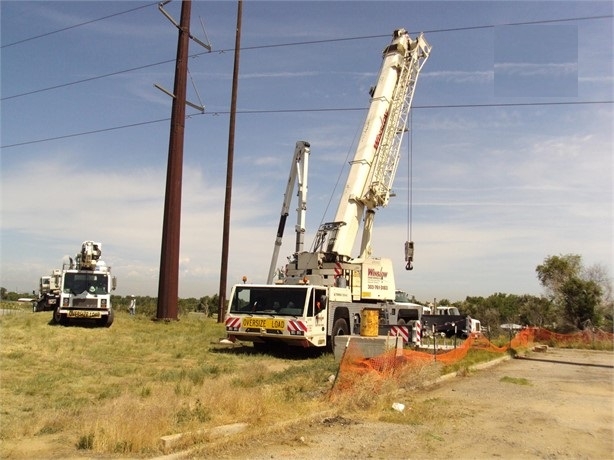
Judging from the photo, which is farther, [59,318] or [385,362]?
[59,318]

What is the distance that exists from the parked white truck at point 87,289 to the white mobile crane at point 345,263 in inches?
293

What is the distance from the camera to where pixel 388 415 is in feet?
26.9

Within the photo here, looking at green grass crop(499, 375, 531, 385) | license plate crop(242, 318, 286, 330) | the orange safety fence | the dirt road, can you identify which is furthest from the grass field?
green grass crop(499, 375, 531, 385)

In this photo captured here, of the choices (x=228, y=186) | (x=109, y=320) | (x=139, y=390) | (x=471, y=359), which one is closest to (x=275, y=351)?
(x=471, y=359)

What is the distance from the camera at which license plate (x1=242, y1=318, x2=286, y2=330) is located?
14893 millimetres

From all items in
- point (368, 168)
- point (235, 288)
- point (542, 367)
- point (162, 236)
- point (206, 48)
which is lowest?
point (542, 367)

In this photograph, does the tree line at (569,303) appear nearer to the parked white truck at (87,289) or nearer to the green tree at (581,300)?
the green tree at (581,300)

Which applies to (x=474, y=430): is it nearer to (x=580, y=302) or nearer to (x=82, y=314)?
(x=82, y=314)

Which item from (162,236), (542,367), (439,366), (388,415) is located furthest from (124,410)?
(162,236)

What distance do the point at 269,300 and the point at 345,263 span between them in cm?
343

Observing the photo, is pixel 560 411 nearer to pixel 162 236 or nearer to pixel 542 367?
pixel 542 367

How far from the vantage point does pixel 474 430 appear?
297 inches

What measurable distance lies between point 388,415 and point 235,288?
8609 millimetres

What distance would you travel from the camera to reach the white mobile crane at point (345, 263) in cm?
1526
